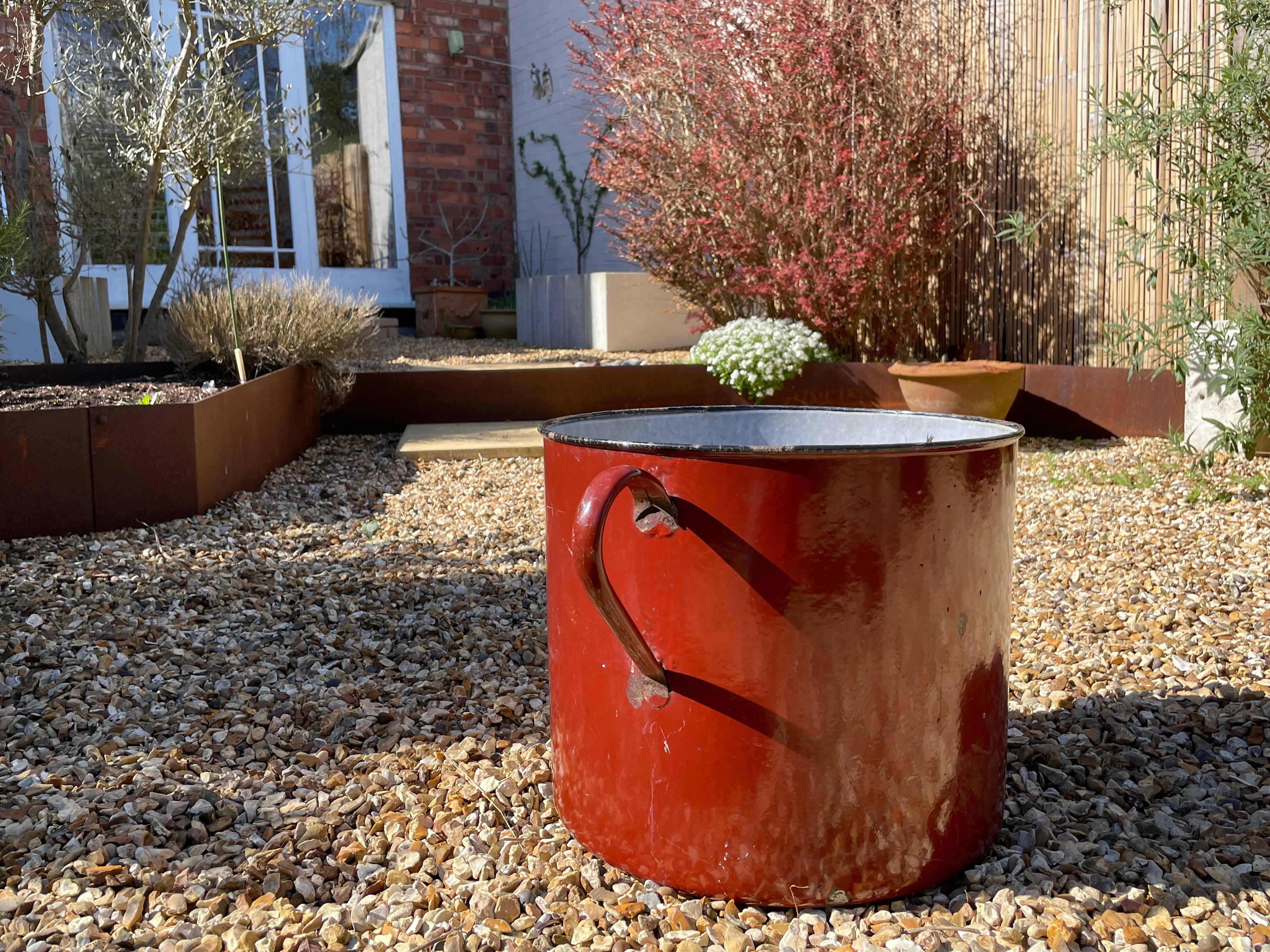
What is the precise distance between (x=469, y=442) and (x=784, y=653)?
12.6ft

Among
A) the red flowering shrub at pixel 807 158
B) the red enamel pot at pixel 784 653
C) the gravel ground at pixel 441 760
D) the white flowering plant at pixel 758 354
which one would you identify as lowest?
the gravel ground at pixel 441 760

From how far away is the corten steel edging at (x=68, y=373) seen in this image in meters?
4.86

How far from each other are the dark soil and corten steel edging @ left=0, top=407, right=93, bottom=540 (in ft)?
0.76

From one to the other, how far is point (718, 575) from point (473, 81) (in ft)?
33.3

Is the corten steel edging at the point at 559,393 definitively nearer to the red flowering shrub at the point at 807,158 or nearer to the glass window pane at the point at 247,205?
the red flowering shrub at the point at 807,158

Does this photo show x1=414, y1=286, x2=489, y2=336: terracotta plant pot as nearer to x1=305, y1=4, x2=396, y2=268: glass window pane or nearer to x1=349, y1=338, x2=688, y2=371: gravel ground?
x1=349, y1=338, x2=688, y2=371: gravel ground

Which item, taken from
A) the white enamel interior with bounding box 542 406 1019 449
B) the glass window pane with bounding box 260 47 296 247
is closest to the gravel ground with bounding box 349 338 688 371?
the glass window pane with bounding box 260 47 296 247

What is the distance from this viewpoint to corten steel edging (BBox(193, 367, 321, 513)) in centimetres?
370

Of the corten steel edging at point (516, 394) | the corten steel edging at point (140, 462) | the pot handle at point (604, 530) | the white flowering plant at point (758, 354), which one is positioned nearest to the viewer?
the pot handle at point (604, 530)

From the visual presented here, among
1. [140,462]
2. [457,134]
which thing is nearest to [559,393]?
[140,462]

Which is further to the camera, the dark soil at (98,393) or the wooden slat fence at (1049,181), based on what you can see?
the wooden slat fence at (1049,181)

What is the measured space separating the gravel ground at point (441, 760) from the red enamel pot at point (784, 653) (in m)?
0.11

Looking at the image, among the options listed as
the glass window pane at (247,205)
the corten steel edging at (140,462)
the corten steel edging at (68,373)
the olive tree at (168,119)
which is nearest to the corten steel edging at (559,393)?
the corten steel edging at (68,373)

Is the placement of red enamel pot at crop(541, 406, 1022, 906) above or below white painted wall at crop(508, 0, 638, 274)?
below
